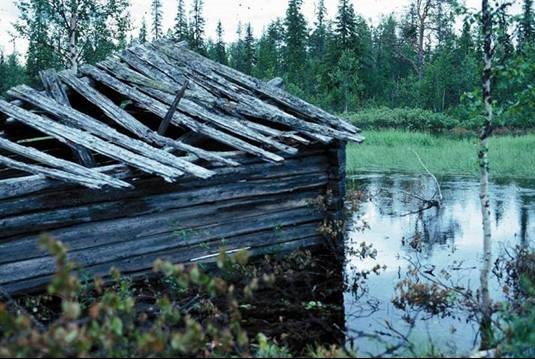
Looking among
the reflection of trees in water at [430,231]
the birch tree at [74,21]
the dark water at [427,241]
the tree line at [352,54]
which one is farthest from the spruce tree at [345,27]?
the reflection of trees in water at [430,231]

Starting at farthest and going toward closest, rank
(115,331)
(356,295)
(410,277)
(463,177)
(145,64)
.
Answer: (463,177), (145,64), (410,277), (356,295), (115,331)

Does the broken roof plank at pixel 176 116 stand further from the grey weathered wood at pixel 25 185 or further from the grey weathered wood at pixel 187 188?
the grey weathered wood at pixel 25 185

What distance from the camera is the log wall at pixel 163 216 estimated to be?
271 inches

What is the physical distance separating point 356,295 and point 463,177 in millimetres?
11278

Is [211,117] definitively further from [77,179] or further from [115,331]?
[115,331]

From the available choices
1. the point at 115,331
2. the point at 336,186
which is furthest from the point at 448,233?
the point at 115,331

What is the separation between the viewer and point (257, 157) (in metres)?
8.67

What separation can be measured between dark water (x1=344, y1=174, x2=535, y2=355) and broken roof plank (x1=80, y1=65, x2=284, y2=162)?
7.09 feet

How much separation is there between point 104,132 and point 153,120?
7.99 ft

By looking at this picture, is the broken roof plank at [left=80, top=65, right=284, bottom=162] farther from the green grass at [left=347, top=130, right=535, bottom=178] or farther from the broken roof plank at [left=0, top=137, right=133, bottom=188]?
the green grass at [left=347, top=130, right=535, bottom=178]

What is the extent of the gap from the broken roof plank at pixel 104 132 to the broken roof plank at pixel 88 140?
6.5 inches

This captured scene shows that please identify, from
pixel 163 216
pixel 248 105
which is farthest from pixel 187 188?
pixel 248 105

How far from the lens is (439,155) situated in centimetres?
2048

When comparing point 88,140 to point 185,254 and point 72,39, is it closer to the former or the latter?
point 185,254
